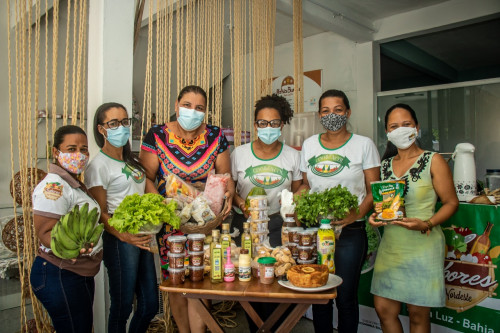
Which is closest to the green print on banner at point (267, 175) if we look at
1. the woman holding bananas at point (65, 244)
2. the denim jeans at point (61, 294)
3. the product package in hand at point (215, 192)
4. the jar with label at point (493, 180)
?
the product package in hand at point (215, 192)

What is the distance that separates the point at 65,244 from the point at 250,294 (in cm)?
95

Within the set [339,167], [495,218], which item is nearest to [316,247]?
[339,167]

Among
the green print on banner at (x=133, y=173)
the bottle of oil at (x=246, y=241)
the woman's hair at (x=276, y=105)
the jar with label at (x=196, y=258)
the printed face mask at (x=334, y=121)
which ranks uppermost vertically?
the woman's hair at (x=276, y=105)

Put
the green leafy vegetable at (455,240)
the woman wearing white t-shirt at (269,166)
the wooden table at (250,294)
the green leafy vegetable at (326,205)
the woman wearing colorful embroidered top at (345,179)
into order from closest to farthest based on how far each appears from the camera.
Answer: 1. the wooden table at (250,294)
2. the green leafy vegetable at (326,205)
3. the woman wearing colorful embroidered top at (345,179)
4. the woman wearing white t-shirt at (269,166)
5. the green leafy vegetable at (455,240)

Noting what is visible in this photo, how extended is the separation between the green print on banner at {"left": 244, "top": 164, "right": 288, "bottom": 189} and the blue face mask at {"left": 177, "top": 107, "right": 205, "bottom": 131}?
19.9 inches

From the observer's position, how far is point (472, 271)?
9.80 feet

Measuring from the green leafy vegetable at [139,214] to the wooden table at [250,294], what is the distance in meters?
0.34

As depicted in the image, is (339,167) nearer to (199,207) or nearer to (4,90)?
(199,207)

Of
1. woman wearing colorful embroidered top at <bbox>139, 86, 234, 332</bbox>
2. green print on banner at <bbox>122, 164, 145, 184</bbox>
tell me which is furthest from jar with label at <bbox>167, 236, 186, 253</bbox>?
green print on banner at <bbox>122, 164, 145, 184</bbox>

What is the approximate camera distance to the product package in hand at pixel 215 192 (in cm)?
240

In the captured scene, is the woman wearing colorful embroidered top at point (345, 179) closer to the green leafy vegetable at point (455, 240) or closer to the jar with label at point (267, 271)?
the jar with label at point (267, 271)

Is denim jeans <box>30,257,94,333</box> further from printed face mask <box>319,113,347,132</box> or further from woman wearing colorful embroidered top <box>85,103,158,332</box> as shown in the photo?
printed face mask <box>319,113,347,132</box>

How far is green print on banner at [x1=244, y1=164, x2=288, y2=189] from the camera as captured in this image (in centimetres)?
274

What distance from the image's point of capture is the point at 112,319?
2521 millimetres
